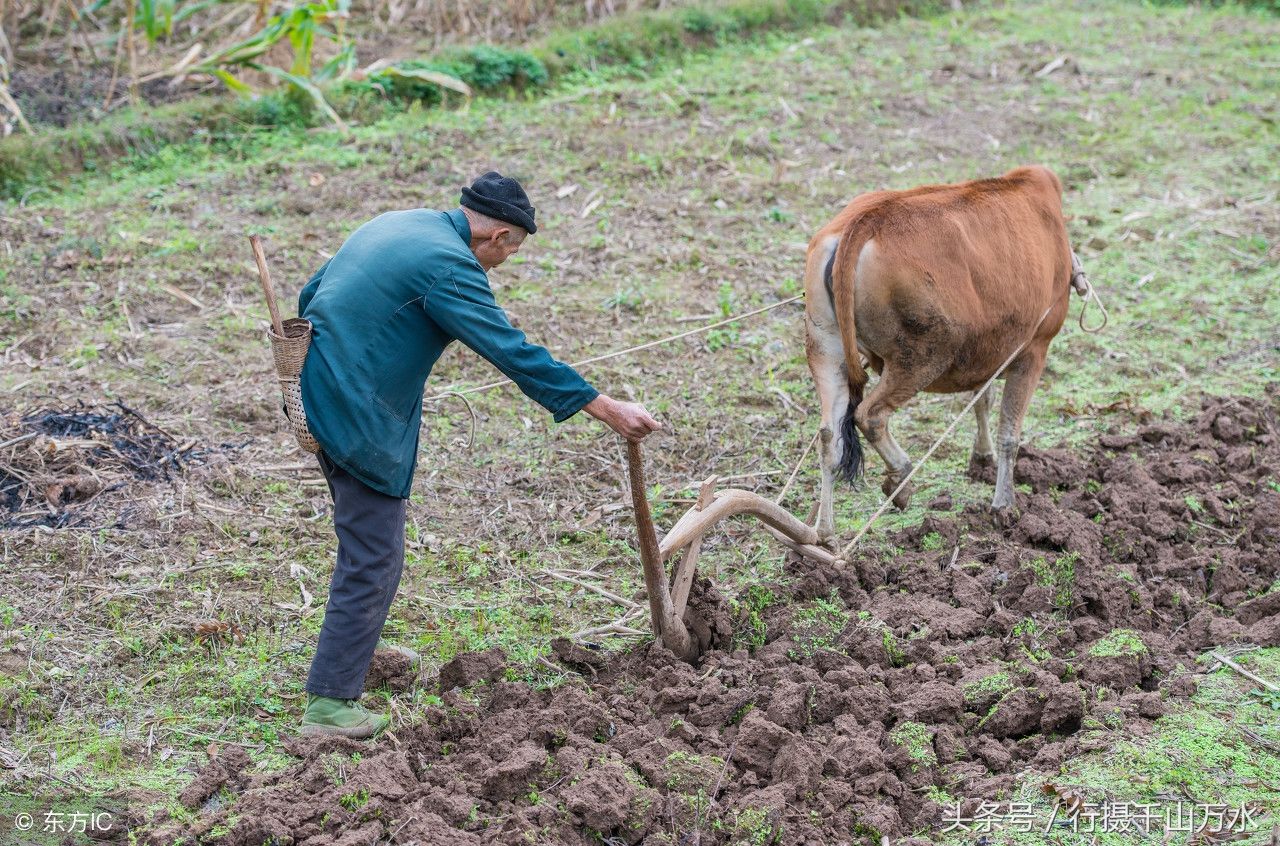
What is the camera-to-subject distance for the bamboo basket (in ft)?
14.0

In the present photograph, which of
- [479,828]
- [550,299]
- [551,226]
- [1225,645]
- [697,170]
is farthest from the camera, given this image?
[697,170]

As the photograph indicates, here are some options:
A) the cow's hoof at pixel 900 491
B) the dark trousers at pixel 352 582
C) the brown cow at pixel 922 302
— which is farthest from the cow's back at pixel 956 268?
the dark trousers at pixel 352 582

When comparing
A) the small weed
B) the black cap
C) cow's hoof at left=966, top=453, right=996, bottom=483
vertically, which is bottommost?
cow's hoof at left=966, top=453, right=996, bottom=483

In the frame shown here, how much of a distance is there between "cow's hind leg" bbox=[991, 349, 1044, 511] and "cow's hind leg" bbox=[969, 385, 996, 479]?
18 cm

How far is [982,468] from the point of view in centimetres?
695

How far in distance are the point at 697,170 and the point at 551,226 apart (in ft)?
5.45

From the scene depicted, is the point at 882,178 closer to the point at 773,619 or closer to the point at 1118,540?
the point at 1118,540

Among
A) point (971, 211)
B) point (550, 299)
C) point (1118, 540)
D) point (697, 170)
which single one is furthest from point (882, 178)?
point (1118, 540)

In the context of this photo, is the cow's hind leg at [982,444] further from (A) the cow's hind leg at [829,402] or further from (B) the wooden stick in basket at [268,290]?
(B) the wooden stick in basket at [268,290]

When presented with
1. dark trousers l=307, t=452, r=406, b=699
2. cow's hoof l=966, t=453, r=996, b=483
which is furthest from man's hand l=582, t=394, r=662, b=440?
cow's hoof l=966, t=453, r=996, b=483

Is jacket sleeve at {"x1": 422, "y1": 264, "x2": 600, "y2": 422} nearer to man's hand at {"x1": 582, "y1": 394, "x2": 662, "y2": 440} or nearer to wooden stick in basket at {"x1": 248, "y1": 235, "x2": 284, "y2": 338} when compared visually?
man's hand at {"x1": 582, "y1": 394, "x2": 662, "y2": 440}

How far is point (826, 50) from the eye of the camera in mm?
14016

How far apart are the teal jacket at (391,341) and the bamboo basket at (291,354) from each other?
40mm

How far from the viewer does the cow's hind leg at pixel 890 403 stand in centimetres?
598
